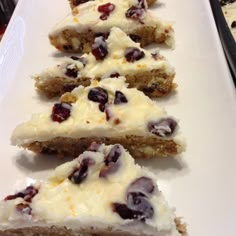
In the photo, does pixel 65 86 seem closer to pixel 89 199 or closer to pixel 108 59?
pixel 108 59

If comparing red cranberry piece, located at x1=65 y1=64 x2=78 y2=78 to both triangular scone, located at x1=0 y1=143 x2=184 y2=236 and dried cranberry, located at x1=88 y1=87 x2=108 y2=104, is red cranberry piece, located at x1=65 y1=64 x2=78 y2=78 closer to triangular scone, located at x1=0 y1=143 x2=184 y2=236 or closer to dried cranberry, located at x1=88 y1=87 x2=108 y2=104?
dried cranberry, located at x1=88 y1=87 x2=108 y2=104

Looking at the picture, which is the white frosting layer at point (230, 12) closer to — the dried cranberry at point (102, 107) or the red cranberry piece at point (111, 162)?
the dried cranberry at point (102, 107)

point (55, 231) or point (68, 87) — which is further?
point (68, 87)

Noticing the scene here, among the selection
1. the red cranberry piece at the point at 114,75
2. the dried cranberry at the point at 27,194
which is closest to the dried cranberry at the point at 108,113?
the red cranberry piece at the point at 114,75

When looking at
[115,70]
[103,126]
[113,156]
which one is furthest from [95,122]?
[115,70]

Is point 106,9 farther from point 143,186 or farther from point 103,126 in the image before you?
point 143,186

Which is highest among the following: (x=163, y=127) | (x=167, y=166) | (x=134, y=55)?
(x=134, y=55)

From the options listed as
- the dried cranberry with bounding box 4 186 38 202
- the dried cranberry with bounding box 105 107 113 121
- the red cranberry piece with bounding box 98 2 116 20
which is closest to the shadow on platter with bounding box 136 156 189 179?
the dried cranberry with bounding box 105 107 113 121
